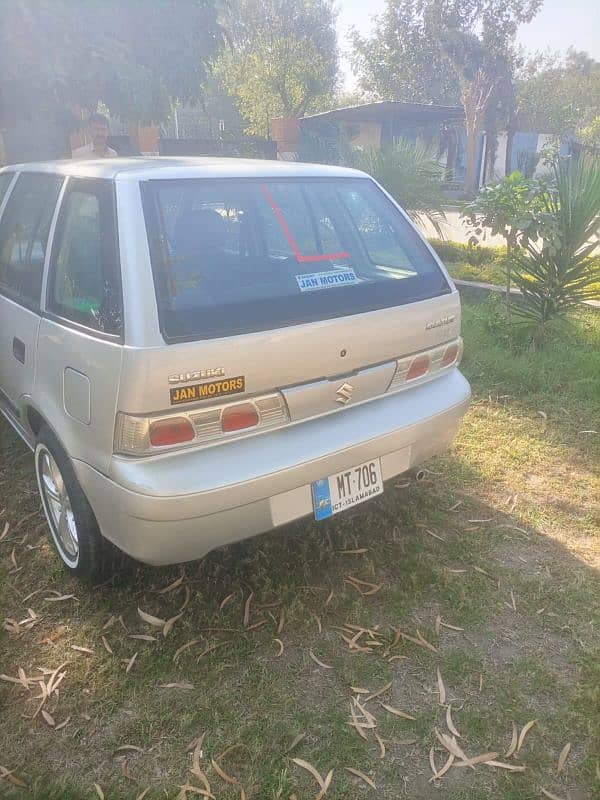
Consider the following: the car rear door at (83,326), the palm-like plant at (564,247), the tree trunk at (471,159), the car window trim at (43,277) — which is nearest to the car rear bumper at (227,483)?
the car rear door at (83,326)

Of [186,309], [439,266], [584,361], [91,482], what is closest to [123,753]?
[91,482]

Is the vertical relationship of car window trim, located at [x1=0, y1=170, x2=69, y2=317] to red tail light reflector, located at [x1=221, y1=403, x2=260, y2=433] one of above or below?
above

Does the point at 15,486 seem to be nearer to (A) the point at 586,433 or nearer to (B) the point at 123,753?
(B) the point at 123,753

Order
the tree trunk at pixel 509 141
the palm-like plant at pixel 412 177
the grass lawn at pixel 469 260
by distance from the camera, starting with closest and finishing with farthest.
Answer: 1. the palm-like plant at pixel 412 177
2. the grass lawn at pixel 469 260
3. the tree trunk at pixel 509 141

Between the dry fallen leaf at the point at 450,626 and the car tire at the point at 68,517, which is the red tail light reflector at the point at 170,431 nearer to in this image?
the car tire at the point at 68,517

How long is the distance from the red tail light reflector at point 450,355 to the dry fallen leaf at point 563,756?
1.50 m

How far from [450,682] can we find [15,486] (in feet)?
8.00

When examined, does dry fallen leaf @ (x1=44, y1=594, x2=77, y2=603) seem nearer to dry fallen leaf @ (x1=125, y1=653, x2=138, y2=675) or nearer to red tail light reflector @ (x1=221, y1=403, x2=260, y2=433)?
dry fallen leaf @ (x1=125, y1=653, x2=138, y2=675)

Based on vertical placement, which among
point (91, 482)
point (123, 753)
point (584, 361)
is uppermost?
point (91, 482)

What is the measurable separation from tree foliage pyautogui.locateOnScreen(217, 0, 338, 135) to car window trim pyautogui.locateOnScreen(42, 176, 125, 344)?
27567mm

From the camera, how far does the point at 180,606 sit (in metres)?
2.51

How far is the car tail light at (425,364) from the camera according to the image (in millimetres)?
2547

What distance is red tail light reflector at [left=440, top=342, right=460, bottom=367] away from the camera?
9.07 ft

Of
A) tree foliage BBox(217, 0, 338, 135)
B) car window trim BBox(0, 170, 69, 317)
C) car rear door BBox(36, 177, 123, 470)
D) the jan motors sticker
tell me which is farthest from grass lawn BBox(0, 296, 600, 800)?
tree foliage BBox(217, 0, 338, 135)
